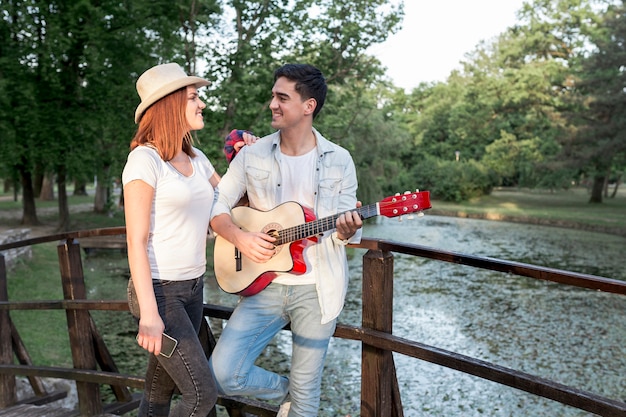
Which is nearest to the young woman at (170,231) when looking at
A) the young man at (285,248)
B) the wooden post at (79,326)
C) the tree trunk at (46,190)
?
the young man at (285,248)

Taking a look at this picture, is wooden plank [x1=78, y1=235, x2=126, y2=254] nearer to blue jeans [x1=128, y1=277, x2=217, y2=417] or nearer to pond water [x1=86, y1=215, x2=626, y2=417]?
pond water [x1=86, y1=215, x2=626, y2=417]

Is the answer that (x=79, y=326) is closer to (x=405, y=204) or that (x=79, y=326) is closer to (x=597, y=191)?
(x=405, y=204)

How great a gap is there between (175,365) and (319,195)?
90 cm

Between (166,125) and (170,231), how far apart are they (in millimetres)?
394

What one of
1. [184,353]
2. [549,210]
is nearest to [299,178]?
[184,353]

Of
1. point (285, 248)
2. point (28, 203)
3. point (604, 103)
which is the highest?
point (604, 103)

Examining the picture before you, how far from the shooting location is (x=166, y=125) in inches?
91.0

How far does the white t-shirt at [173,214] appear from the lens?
2.20 meters

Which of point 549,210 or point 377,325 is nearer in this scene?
point 377,325

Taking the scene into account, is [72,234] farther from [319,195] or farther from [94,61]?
[94,61]

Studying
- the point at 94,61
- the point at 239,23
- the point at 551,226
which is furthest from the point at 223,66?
the point at 551,226

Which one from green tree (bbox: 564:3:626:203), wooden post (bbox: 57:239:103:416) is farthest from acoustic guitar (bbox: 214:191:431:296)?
green tree (bbox: 564:3:626:203)

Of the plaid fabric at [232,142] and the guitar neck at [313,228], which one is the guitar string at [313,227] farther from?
the plaid fabric at [232,142]

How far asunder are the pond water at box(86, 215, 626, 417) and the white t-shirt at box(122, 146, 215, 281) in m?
4.28
